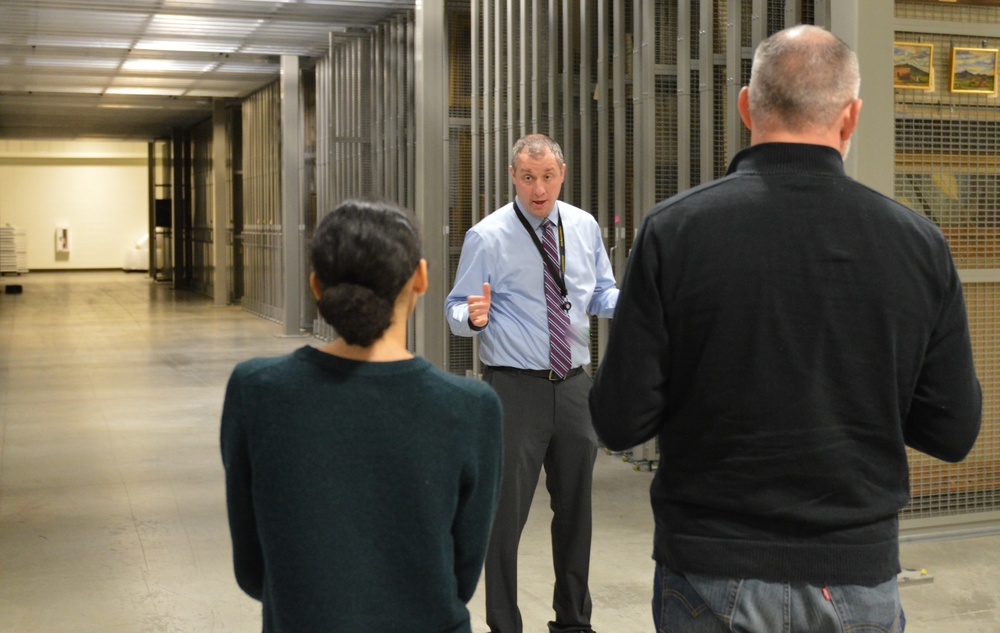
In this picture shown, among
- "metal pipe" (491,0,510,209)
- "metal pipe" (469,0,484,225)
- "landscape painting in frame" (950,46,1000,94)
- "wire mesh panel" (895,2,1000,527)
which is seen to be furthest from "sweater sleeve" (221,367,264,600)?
"metal pipe" (469,0,484,225)

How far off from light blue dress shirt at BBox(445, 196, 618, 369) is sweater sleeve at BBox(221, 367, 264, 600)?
6.75 feet

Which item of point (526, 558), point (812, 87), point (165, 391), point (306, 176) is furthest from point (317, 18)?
point (812, 87)

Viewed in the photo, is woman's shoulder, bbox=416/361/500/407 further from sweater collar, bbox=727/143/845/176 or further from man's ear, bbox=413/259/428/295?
sweater collar, bbox=727/143/845/176

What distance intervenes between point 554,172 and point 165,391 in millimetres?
7910

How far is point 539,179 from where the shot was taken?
401 centimetres

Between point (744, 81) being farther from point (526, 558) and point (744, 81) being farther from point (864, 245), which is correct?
point (864, 245)

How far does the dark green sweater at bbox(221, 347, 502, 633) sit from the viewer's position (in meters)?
1.81

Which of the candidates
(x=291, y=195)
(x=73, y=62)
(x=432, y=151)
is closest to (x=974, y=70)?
(x=432, y=151)

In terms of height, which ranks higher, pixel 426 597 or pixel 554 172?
pixel 554 172

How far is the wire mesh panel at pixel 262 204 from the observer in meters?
19.0

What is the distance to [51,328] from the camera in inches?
699

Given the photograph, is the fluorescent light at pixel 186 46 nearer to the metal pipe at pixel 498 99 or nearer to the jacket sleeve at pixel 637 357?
the metal pipe at pixel 498 99

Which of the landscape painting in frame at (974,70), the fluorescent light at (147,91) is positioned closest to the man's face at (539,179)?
the landscape painting in frame at (974,70)

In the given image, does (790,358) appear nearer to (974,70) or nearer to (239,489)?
(239,489)
